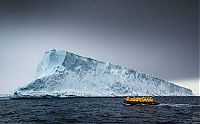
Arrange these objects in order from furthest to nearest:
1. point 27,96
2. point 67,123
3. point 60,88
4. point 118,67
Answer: point 118,67
point 60,88
point 27,96
point 67,123

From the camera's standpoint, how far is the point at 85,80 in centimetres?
6269

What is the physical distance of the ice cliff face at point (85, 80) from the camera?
189 ft

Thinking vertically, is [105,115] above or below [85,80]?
below

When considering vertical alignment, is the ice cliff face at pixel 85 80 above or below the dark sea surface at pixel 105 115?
above

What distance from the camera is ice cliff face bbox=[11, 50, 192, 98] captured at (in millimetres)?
57562

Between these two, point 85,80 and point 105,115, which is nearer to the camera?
point 105,115

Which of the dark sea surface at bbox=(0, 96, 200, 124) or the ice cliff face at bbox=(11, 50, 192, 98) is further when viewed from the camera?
the ice cliff face at bbox=(11, 50, 192, 98)

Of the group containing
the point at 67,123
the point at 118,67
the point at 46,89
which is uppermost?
the point at 118,67

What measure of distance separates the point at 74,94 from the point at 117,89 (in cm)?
818

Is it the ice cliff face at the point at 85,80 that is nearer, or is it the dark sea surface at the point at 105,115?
the dark sea surface at the point at 105,115

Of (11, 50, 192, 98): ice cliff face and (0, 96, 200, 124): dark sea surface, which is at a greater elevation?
(11, 50, 192, 98): ice cliff face

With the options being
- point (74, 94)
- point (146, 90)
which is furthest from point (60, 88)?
point (146, 90)

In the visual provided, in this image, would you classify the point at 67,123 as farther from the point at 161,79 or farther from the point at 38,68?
the point at 161,79

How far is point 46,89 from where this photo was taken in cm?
5753
